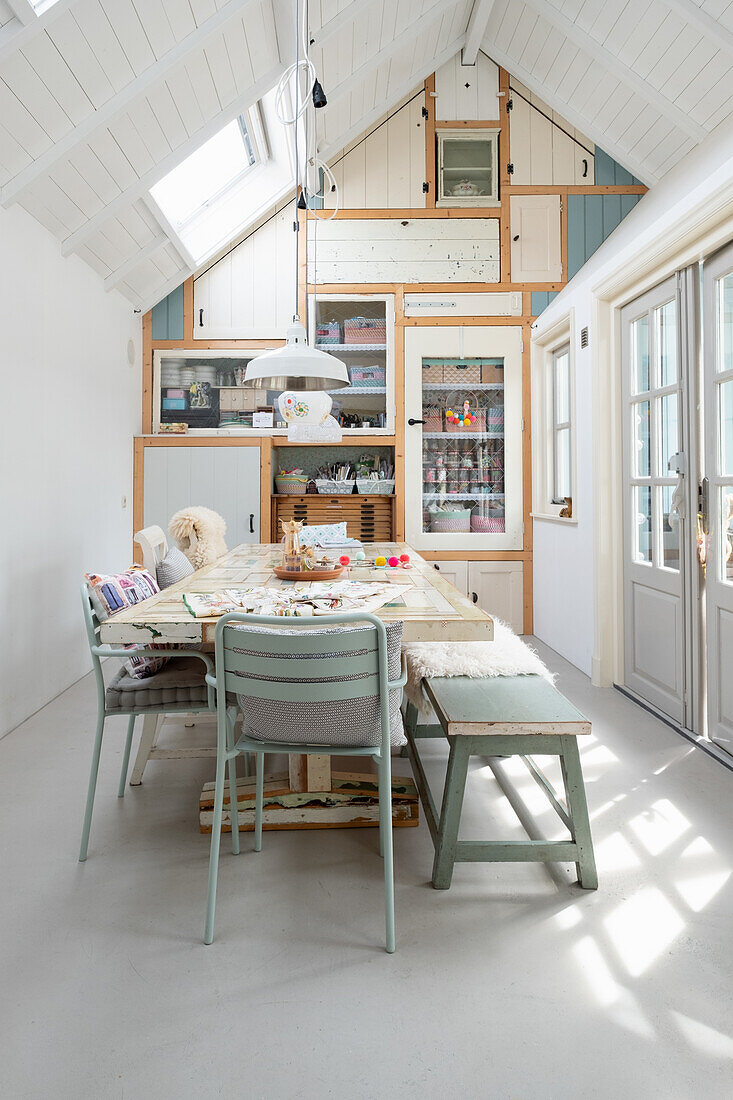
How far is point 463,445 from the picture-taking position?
17.4ft

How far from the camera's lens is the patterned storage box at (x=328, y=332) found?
5324 millimetres

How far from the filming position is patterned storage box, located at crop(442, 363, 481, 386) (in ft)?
17.3

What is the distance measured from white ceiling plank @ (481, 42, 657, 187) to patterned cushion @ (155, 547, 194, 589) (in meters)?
3.74

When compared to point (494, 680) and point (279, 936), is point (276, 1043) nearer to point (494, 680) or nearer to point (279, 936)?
point (279, 936)

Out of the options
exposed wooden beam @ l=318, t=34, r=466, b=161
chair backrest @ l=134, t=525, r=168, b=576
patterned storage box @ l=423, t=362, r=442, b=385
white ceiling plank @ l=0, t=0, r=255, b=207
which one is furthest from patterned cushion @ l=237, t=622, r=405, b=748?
exposed wooden beam @ l=318, t=34, r=466, b=161

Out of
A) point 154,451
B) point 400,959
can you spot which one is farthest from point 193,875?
point 154,451

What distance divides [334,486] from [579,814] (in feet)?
11.9

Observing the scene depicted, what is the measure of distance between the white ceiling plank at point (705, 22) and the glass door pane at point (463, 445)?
2266 mm

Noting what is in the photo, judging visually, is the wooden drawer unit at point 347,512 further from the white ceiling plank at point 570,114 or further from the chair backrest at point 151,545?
the white ceiling plank at point 570,114

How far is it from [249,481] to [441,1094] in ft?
13.7

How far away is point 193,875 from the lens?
199cm

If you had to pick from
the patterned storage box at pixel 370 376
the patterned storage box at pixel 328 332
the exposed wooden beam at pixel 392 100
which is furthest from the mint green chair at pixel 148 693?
the exposed wooden beam at pixel 392 100

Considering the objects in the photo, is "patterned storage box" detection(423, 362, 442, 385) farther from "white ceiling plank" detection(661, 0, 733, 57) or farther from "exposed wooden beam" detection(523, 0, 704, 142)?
"white ceiling plank" detection(661, 0, 733, 57)

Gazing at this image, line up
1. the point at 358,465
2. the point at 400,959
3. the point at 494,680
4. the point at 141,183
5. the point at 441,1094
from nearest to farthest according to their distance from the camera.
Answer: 1. the point at 441,1094
2. the point at 400,959
3. the point at 494,680
4. the point at 141,183
5. the point at 358,465
